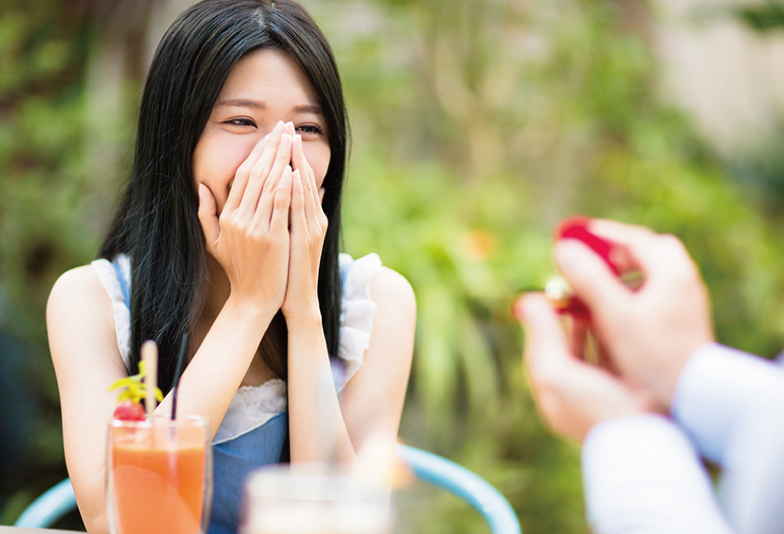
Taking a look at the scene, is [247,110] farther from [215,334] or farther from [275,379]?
[275,379]

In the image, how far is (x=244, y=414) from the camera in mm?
1204

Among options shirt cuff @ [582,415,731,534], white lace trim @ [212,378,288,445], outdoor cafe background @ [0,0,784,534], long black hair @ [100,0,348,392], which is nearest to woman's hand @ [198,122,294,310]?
long black hair @ [100,0,348,392]

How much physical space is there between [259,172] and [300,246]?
0.41 ft

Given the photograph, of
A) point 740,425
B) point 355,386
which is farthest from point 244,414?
point 740,425

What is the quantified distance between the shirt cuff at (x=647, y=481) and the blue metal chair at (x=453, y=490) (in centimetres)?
51

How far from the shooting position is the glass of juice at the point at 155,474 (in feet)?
2.22

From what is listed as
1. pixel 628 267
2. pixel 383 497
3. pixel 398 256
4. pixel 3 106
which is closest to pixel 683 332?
pixel 628 267

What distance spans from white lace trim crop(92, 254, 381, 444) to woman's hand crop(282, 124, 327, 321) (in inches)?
8.6

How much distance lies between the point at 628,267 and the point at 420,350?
1.98 m

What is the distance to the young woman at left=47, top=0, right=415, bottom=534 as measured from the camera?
1038 millimetres

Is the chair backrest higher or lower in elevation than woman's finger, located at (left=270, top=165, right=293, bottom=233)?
lower

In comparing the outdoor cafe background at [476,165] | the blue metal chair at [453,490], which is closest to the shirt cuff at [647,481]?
the blue metal chair at [453,490]

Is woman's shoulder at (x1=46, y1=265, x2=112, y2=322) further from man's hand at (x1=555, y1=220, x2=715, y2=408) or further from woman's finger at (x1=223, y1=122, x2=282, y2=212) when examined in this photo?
man's hand at (x1=555, y1=220, x2=715, y2=408)

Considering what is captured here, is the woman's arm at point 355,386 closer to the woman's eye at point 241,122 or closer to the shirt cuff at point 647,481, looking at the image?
the woman's eye at point 241,122
